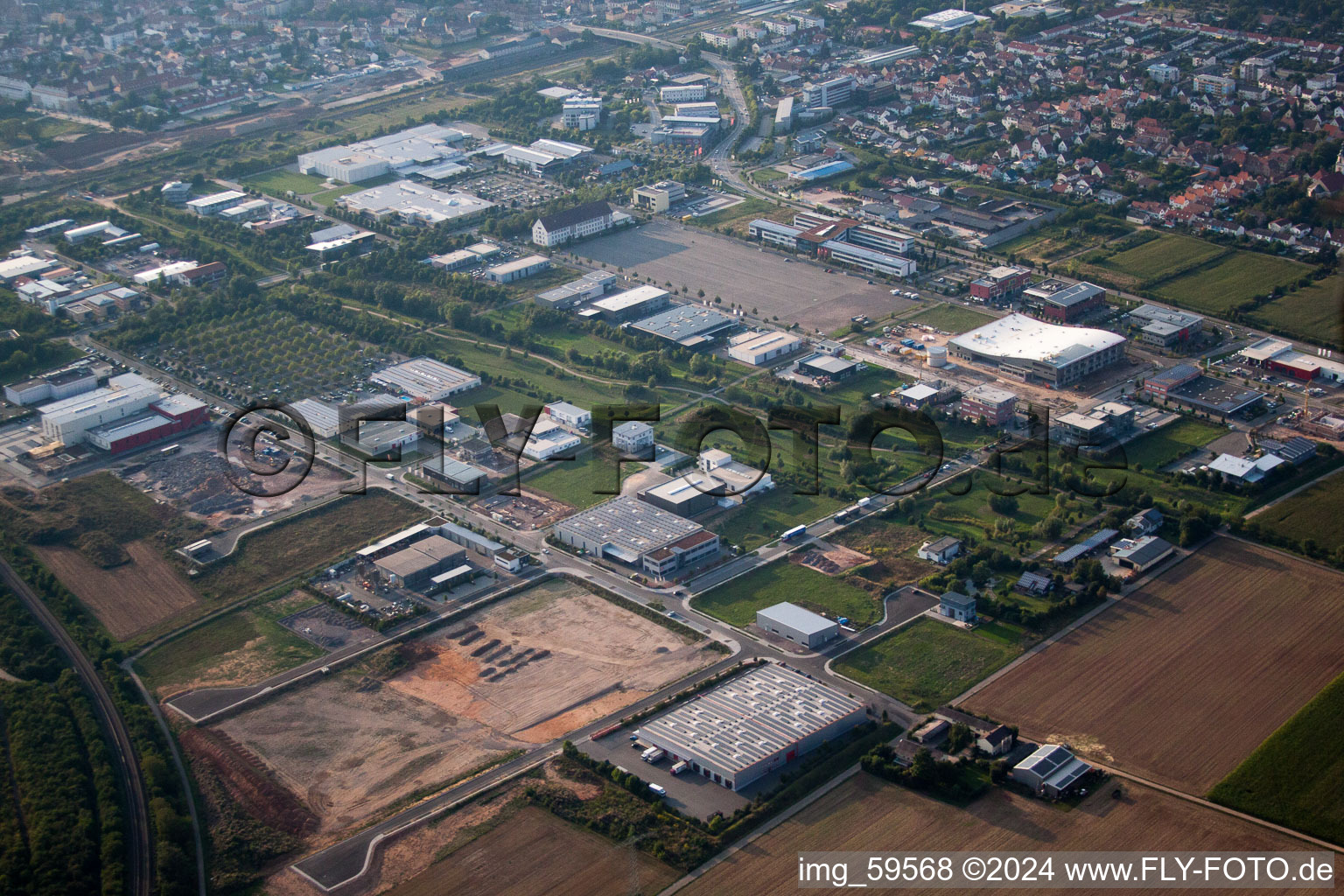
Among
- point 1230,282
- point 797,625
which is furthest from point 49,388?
point 1230,282

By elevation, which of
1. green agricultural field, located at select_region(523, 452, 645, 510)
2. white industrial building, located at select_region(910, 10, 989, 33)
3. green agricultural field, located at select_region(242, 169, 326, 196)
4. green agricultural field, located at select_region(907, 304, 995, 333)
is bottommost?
green agricultural field, located at select_region(523, 452, 645, 510)

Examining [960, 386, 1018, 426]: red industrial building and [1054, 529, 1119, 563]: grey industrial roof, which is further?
[960, 386, 1018, 426]: red industrial building

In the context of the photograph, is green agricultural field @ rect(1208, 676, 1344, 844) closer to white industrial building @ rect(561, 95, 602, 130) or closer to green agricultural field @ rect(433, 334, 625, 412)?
green agricultural field @ rect(433, 334, 625, 412)

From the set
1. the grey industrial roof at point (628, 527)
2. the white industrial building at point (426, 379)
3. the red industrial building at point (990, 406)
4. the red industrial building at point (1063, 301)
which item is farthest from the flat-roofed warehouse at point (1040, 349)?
the white industrial building at point (426, 379)

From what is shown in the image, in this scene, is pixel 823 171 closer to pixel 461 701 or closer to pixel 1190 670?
pixel 1190 670

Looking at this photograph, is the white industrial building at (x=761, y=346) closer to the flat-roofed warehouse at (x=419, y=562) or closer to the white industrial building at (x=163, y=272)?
the flat-roofed warehouse at (x=419, y=562)

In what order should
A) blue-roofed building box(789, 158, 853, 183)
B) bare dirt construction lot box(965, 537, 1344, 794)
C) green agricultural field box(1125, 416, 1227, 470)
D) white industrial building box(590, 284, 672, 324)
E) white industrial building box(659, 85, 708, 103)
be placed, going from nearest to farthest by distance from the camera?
bare dirt construction lot box(965, 537, 1344, 794) → green agricultural field box(1125, 416, 1227, 470) → white industrial building box(590, 284, 672, 324) → blue-roofed building box(789, 158, 853, 183) → white industrial building box(659, 85, 708, 103)

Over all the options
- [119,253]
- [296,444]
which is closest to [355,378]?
[296,444]

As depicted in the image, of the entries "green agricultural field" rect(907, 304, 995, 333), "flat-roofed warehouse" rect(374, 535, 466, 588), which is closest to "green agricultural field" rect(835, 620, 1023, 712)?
"flat-roofed warehouse" rect(374, 535, 466, 588)
